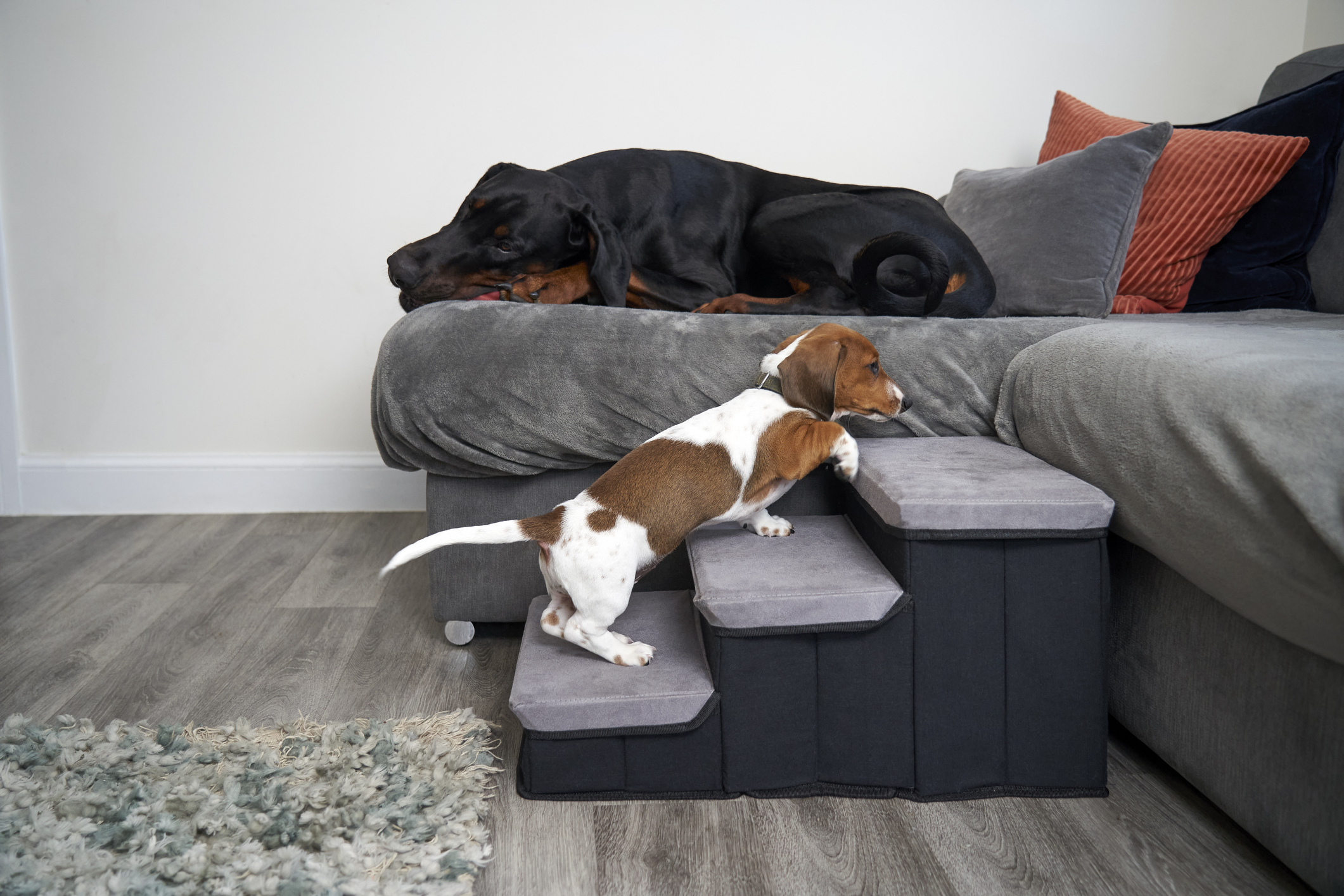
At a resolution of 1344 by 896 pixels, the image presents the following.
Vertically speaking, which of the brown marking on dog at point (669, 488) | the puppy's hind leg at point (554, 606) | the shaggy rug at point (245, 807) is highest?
the brown marking on dog at point (669, 488)

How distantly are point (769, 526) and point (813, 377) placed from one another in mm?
260

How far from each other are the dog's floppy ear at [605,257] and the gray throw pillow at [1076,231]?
93cm

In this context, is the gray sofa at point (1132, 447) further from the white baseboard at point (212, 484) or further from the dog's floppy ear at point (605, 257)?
the white baseboard at point (212, 484)

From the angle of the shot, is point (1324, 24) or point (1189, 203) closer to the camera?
point (1189, 203)

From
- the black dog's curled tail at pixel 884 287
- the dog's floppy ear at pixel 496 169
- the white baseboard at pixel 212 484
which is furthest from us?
the white baseboard at pixel 212 484

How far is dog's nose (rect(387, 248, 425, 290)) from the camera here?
1.71 m

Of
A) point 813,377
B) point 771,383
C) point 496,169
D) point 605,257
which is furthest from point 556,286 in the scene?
point 813,377

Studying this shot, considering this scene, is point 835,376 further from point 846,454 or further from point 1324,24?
point 1324,24

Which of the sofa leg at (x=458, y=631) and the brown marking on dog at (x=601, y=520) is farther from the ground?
the brown marking on dog at (x=601, y=520)

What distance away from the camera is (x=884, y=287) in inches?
72.6

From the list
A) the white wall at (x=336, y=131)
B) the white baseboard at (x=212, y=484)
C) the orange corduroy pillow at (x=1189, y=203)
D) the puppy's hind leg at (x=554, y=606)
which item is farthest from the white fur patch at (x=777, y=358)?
the white baseboard at (x=212, y=484)

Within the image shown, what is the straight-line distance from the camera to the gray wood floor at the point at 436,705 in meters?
0.98

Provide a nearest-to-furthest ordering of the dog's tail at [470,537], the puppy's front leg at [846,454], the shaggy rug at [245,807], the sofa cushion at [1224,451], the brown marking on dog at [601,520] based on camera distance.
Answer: the sofa cushion at [1224,451] < the shaggy rug at [245,807] < the dog's tail at [470,537] < the brown marking on dog at [601,520] < the puppy's front leg at [846,454]

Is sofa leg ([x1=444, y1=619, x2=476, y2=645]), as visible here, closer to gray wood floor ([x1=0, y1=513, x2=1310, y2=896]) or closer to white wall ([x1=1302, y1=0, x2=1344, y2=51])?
gray wood floor ([x1=0, y1=513, x2=1310, y2=896])
